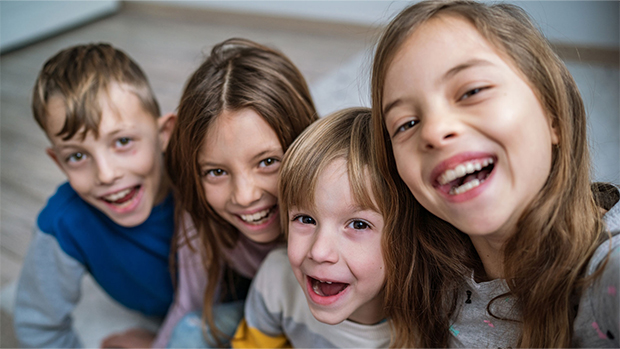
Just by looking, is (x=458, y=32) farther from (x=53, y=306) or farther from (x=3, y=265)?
(x=3, y=265)

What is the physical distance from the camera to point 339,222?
93 centimetres

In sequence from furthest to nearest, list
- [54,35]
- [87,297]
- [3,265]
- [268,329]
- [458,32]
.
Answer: [54,35] → [3,265] → [87,297] → [268,329] → [458,32]

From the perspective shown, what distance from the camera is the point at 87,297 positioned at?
1.73 metres

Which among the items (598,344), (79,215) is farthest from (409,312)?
(79,215)

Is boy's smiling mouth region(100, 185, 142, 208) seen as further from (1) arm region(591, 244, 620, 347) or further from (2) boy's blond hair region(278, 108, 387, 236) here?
(1) arm region(591, 244, 620, 347)

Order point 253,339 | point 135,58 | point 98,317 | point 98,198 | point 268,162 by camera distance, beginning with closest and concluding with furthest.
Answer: point 268,162
point 253,339
point 98,198
point 98,317
point 135,58

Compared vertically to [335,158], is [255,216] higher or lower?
lower

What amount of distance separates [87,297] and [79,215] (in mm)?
453

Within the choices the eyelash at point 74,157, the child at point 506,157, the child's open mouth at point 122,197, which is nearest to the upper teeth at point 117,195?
the child's open mouth at point 122,197

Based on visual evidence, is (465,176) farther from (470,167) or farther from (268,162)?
(268,162)

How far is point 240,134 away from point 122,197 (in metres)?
0.44

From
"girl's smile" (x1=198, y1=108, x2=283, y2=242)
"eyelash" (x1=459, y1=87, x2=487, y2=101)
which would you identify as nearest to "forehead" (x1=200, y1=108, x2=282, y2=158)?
"girl's smile" (x1=198, y1=108, x2=283, y2=242)

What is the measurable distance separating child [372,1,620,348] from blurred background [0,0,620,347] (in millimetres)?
165

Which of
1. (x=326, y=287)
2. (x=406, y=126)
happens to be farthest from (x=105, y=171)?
(x=406, y=126)
